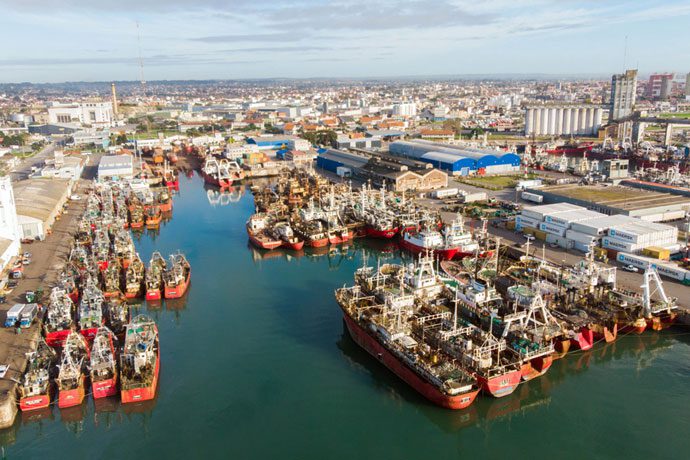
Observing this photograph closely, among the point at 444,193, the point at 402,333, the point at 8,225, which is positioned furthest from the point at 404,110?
the point at 402,333

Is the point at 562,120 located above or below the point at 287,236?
above

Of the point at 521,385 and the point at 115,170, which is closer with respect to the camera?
the point at 521,385

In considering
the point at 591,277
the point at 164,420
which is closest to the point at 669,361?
the point at 591,277

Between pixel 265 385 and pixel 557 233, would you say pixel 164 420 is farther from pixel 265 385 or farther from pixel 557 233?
pixel 557 233

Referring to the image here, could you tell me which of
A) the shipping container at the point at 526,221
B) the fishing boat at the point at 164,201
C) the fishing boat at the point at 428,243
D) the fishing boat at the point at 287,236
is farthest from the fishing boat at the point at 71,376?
the fishing boat at the point at 164,201

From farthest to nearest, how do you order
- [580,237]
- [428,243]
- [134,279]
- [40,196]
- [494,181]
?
[494,181] < [40,196] < [428,243] < [580,237] < [134,279]

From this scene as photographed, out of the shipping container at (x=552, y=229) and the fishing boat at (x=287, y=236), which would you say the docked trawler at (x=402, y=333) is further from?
the shipping container at (x=552, y=229)

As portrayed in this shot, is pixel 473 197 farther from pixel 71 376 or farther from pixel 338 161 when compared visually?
pixel 71 376
